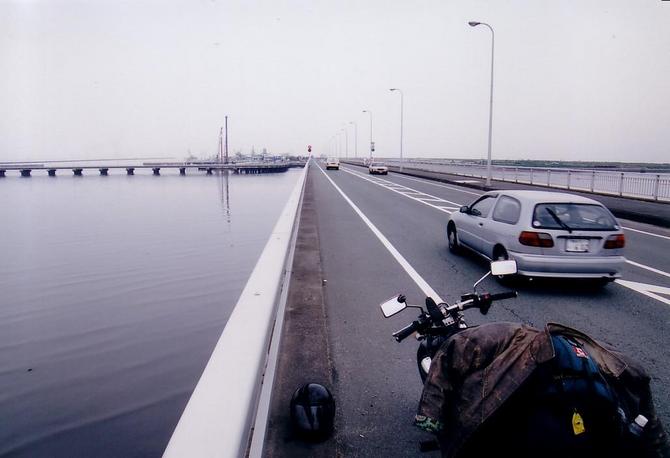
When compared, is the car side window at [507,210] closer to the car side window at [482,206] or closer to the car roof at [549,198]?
the car roof at [549,198]

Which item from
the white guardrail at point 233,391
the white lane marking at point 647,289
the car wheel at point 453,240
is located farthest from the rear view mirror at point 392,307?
the car wheel at point 453,240

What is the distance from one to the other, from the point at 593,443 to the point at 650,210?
19.3 m

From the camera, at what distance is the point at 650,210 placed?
59.8 ft

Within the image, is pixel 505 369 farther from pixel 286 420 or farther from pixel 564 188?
pixel 564 188

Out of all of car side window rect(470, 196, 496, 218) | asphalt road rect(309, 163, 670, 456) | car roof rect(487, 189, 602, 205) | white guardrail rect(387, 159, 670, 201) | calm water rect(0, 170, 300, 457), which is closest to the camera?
asphalt road rect(309, 163, 670, 456)

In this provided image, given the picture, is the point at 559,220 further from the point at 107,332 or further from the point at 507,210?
the point at 107,332

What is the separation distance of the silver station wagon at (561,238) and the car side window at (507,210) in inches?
0.8

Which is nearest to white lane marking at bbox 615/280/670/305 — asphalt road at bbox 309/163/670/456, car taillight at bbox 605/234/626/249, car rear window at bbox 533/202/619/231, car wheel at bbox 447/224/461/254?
asphalt road at bbox 309/163/670/456

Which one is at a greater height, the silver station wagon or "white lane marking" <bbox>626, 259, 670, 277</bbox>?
the silver station wagon

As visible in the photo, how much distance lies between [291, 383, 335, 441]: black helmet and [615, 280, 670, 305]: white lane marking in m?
6.14

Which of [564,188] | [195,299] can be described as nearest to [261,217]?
[564,188]

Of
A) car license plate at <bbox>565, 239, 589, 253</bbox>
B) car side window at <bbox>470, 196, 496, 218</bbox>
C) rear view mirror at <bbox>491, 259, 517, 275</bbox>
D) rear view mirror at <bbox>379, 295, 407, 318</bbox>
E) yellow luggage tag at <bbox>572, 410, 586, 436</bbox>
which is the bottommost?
car license plate at <bbox>565, 239, 589, 253</bbox>

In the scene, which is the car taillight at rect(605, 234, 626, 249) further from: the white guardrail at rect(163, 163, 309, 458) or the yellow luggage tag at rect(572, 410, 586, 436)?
the yellow luggage tag at rect(572, 410, 586, 436)

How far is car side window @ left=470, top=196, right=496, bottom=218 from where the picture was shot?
9.82m
